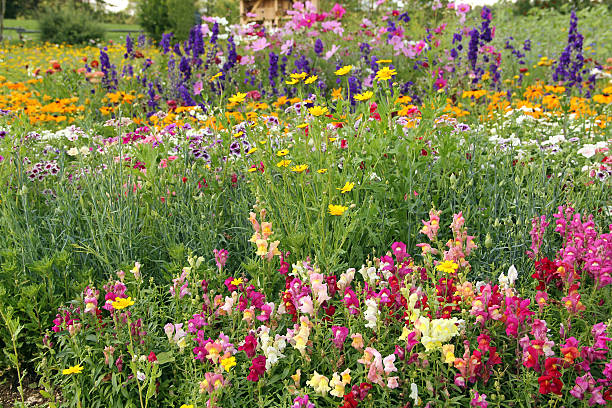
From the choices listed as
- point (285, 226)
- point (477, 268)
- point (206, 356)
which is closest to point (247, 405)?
point (206, 356)

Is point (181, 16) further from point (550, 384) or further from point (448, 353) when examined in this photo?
point (550, 384)

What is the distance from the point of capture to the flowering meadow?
6.41 ft

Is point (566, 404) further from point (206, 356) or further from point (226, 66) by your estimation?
point (226, 66)

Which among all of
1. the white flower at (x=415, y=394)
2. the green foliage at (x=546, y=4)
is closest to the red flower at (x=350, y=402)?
the white flower at (x=415, y=394)

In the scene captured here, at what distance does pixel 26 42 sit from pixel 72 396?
788 inches

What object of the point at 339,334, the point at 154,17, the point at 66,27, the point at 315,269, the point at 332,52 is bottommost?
the point at 339,334

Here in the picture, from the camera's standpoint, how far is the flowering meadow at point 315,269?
1955 millimetres

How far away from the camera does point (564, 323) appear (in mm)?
2098

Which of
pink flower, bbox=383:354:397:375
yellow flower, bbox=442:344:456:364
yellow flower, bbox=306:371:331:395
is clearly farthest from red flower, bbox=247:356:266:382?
yellow flower, bbox=442:344:456:364

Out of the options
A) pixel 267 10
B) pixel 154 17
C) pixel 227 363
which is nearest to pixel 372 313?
pixel 227 363

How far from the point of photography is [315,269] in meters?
2.16

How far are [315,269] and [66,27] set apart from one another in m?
20.9

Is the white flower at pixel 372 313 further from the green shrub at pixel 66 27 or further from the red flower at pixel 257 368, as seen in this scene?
the green shrub at pixel 66 27

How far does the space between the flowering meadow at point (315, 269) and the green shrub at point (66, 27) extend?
58.6ft
